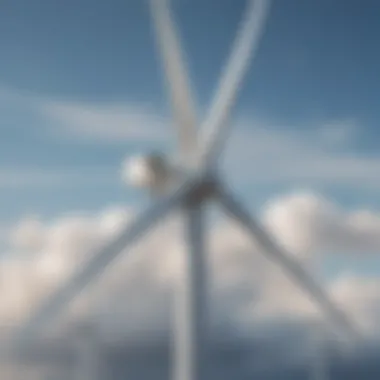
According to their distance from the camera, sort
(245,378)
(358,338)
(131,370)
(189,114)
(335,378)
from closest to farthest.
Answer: (189,114), (358,338), (131,370), (245,378), (335,378)

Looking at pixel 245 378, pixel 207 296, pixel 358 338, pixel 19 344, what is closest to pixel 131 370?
pixel 245 378

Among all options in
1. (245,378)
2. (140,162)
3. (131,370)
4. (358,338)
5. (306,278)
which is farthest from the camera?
(245,378)

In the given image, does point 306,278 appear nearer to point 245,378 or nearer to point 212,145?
point 212,145

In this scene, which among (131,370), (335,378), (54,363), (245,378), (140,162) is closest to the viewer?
(140,162)

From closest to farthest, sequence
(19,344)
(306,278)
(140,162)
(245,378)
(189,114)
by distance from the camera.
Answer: (19,344) → (140,162) → (189,114) → (306,278) → (245,378)

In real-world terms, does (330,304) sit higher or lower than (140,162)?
lower

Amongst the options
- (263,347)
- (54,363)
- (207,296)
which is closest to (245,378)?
(263,347)

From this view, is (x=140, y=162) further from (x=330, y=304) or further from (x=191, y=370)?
(x=330, y=304)

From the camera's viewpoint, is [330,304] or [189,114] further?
[330,304]

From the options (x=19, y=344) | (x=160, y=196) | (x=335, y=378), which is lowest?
(x=19, y=344)
